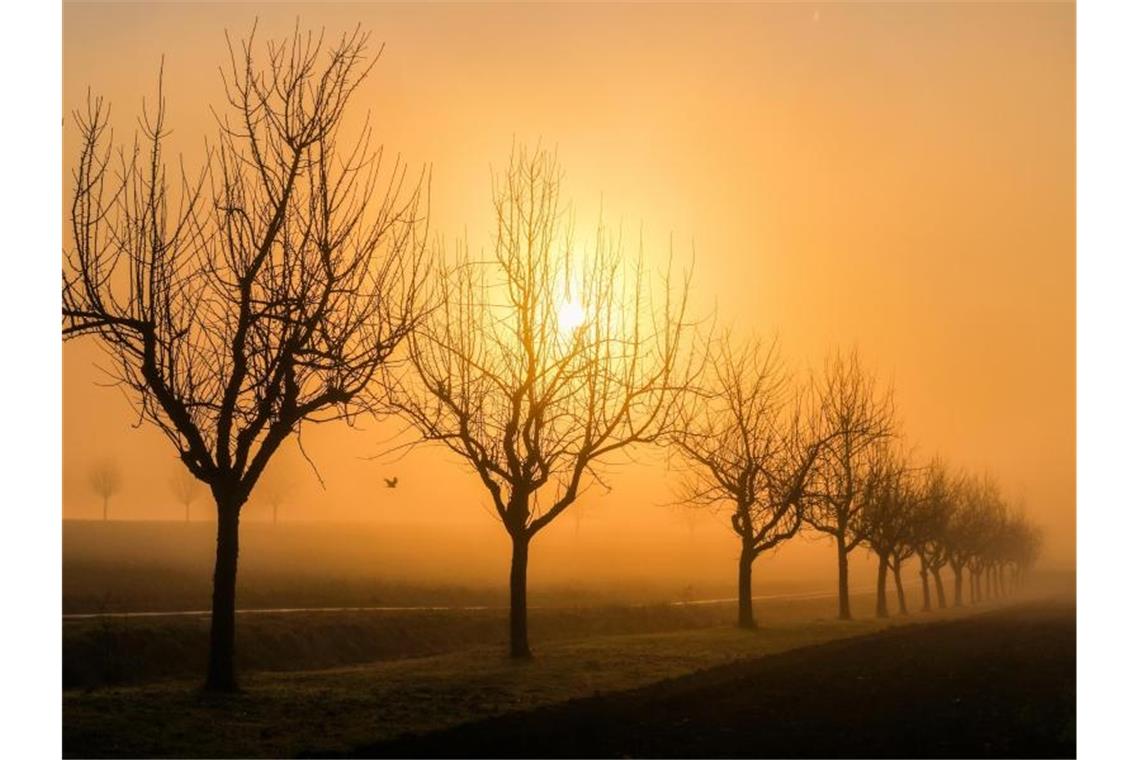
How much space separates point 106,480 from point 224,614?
108 metres

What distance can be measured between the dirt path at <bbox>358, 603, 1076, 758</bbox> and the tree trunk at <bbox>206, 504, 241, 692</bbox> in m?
5.48

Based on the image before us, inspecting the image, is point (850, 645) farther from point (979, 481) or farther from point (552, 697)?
point (979, 481)

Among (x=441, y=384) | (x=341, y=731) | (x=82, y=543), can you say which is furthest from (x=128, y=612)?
(x=82, y=543)

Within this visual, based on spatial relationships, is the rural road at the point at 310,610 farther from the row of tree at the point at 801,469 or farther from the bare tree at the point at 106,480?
the bare tree at the point at 106,480

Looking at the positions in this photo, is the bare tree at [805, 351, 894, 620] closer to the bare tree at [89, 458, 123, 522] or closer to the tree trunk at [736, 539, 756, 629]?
the tree trunk at [736, 539, 756, 629]

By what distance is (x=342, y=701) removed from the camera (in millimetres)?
22172

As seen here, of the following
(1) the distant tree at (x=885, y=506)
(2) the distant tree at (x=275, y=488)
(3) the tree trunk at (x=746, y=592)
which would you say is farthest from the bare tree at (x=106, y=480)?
(3) the tree trunk at (x=746, y=592)

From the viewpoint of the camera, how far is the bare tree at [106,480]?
11944cm

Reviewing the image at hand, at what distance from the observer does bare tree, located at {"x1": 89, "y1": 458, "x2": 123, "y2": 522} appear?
392ft

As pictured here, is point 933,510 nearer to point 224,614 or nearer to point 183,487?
point 224,614

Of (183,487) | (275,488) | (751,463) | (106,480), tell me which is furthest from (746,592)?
(275,488)

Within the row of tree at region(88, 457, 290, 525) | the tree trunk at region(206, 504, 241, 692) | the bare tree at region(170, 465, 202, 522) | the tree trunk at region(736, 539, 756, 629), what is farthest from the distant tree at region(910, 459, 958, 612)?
the bare tree at region(170, 465, 202, 522)

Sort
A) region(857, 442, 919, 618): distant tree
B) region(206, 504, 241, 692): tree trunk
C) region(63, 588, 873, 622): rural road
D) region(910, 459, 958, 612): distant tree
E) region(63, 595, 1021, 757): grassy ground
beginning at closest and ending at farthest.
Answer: region(63, 595, 1021, 757): grassy ground → region(206, 504, 241, 692): tree trunk → region(63, 588, 873, 622): rural road → region(857, 442, 919, 618): distant tree → region(910, 459, 958, 612): distant tree

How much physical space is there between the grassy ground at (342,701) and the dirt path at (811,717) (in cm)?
100
